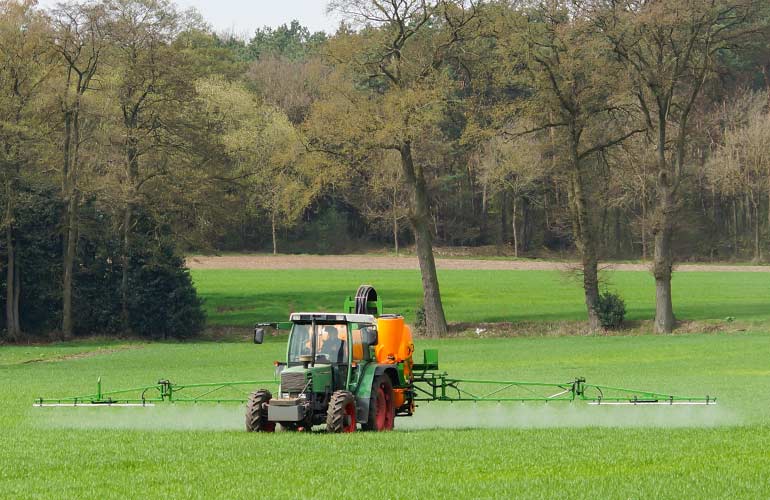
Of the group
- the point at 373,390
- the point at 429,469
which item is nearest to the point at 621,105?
the point at 373,390

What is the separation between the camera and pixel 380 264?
103500 mm

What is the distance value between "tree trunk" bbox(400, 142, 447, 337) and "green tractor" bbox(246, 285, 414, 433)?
39.1m

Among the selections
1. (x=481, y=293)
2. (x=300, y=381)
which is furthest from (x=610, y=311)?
(x=300, y=381)

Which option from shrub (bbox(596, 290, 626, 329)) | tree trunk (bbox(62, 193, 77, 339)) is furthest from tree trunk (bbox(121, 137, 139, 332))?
shrub (bbox(596, 290, 626, 329))

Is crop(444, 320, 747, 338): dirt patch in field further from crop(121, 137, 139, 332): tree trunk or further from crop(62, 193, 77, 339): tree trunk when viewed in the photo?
crop(62, 193, 77, 339): tree trunk

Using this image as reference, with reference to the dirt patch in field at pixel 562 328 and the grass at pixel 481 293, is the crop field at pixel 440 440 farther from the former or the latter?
the grass at pixel 481 293

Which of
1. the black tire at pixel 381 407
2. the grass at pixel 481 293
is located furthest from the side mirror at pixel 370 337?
the grass at pixel 481 293

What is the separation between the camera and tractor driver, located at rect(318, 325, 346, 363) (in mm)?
22375

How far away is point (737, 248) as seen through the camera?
4500 inches

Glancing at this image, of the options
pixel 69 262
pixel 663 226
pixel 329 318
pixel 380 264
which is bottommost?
pixel 329 318

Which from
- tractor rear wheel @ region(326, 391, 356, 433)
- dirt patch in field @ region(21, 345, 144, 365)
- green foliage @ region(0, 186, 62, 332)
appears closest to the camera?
tractor rear wheel @ region(326, 391, 356, 433)

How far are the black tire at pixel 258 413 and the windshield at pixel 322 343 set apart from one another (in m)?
1.00

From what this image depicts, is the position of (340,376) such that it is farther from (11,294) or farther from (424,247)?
(11,294)

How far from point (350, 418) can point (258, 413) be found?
5.47 feet
